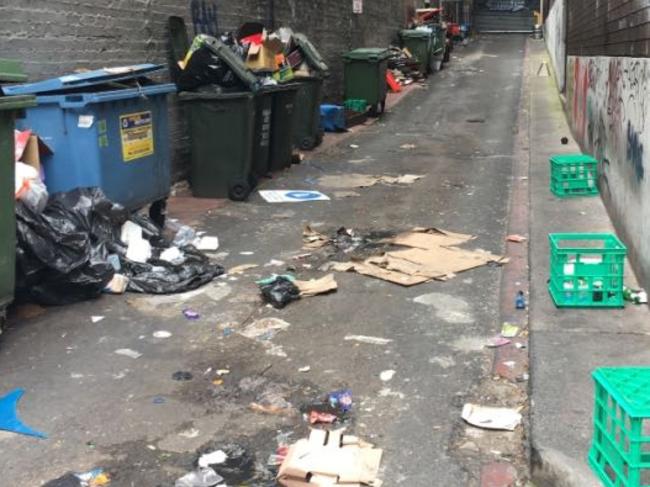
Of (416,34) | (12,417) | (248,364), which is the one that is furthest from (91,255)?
(416,34)

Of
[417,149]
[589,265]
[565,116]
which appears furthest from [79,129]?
[565,116]

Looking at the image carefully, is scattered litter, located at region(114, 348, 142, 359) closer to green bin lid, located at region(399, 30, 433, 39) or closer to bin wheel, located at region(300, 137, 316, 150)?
bin wheel, located at region(300, 137, 316, 150)

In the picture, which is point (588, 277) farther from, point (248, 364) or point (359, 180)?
point (359, 180)

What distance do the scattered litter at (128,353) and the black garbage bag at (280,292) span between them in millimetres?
1092

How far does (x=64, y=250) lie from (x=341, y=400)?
2.36 metres

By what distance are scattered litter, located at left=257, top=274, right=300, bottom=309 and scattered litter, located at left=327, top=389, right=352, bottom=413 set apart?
1.39 meters

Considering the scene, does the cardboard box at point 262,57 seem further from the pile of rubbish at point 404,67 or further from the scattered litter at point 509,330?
the pile of rubbish at point 404,67

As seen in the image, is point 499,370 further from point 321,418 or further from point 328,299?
point 328,299

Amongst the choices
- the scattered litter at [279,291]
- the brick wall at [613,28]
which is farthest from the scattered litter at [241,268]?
the brick wall at [613,28]

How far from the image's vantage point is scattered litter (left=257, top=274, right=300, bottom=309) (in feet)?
17.5

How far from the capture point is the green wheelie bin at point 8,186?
448cm

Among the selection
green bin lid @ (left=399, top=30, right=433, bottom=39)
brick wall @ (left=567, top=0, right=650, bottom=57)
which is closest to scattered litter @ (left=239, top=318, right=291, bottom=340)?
brick wall @ (left=567, top=0, right=650, bottom=57)

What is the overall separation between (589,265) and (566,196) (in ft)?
11.2

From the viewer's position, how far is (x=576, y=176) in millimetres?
8023
